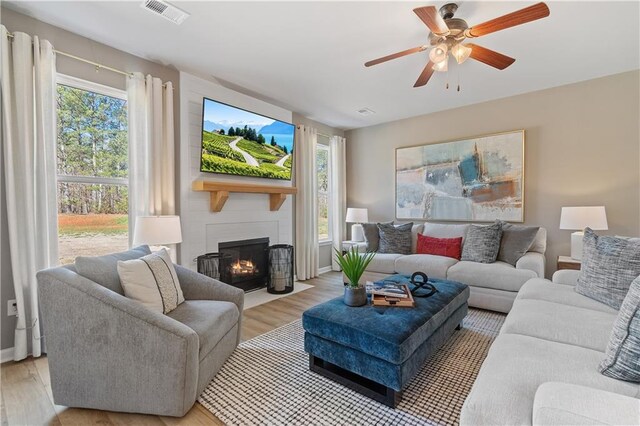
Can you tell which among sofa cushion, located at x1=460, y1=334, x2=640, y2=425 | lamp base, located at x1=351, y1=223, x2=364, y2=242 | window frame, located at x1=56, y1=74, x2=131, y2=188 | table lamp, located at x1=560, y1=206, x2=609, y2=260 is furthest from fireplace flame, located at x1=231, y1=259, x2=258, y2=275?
table lamp, located at x1=560, y1=206, x2=609, y2=260

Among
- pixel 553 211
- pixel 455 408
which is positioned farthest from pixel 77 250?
pixel 553 211

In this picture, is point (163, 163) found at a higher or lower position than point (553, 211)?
higher

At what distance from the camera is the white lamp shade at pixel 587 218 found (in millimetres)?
3035

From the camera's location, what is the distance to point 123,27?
7.80 ft

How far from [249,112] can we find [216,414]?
3.04 metres

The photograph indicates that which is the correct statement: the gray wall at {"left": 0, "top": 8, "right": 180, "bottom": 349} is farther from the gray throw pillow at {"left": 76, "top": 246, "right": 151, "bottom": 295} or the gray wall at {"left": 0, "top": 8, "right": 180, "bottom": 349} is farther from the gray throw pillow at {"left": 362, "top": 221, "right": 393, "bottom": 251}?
the gray throw pillow at {"left": 362, "top": 221, "right": 393, "bottom": 251}

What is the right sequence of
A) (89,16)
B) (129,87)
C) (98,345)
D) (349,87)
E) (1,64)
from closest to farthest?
1. (98,345)
2. (1,64)
3. (89,16)
4. (129,87)
5. (349,87)

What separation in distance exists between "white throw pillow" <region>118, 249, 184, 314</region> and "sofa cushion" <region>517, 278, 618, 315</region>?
8.16 feet

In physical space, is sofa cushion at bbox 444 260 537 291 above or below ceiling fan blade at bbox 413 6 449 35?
below

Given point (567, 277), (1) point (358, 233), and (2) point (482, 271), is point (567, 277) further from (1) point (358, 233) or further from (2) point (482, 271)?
(1) point (358, 233)

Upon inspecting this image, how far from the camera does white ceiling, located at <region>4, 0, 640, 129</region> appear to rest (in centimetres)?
215

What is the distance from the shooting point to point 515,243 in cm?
336

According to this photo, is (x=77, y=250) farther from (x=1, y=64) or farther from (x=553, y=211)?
(x=553, y=211)

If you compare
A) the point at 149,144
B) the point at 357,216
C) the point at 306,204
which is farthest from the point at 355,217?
the point at 149,144
